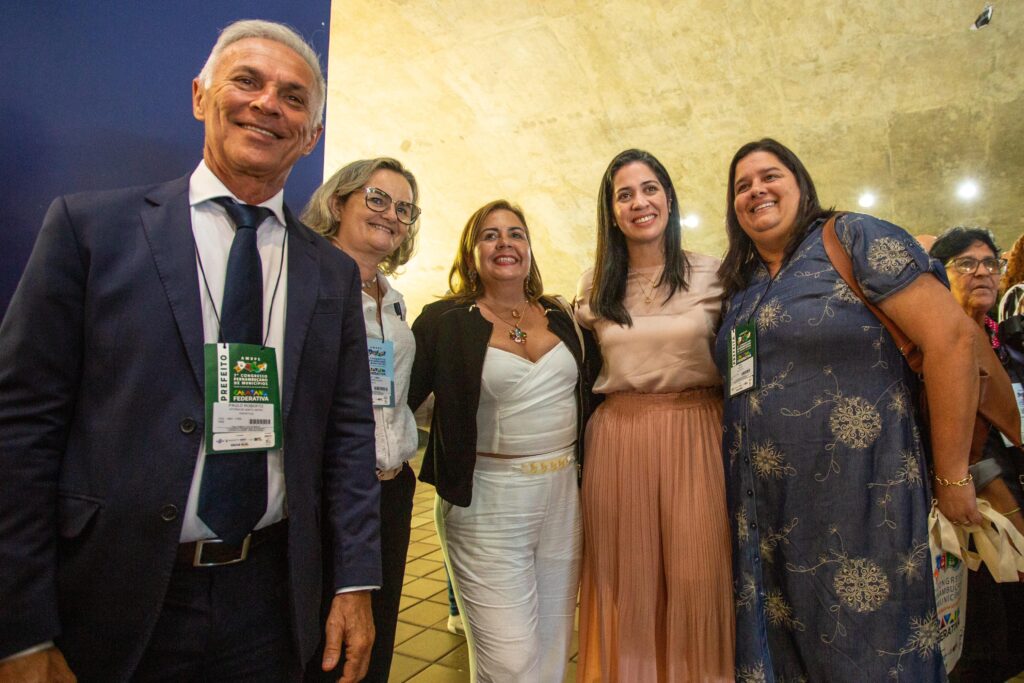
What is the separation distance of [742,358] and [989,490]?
935mm

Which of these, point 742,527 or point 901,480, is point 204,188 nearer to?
point 742,527

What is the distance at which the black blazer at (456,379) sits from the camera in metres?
1.95

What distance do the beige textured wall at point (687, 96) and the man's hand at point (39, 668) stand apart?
6248 millimetres

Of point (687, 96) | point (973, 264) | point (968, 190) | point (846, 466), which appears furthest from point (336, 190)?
point (968, 190)

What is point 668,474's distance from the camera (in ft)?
6.08

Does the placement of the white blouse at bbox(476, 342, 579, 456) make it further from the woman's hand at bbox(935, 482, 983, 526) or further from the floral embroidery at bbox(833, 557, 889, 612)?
the woman's hand at bbox(935, 482, 983, 526)

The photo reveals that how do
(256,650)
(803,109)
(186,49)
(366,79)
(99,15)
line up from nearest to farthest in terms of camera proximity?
(256,650)
(99,15)
(186,49)
(803,109)
(366,79)

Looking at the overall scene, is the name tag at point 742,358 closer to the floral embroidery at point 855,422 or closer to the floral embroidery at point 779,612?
the floral embroidery at point 855,422

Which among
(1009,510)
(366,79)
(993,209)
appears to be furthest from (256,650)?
(993,209)

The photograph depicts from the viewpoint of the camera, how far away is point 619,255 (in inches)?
87.3

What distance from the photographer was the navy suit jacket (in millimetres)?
892

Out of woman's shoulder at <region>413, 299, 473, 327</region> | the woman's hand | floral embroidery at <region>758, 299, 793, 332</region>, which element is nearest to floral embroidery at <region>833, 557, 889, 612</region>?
the woman's hand

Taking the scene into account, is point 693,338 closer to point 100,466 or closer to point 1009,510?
point 1009,510

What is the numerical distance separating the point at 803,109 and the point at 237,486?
714cm
